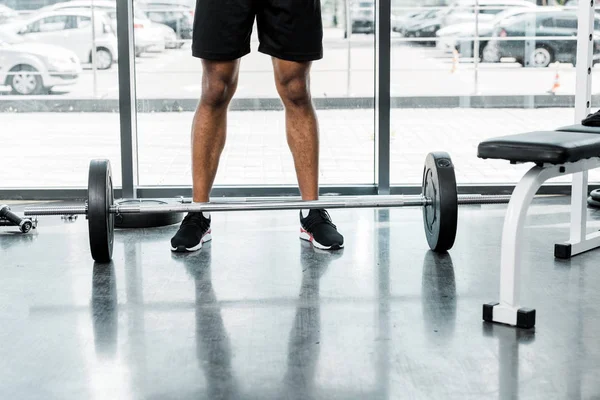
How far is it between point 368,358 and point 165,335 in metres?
0.38

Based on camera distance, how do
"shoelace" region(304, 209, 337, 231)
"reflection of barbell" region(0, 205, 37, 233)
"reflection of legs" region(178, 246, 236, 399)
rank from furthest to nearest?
"reflection of barbell" region(0, 205, 37, 233)
"shoelace" region(304, 209, 337, 231)
"reflection of legs" region(178, 246, 236, 399)

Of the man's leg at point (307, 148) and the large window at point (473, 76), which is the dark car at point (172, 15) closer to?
the large window at point (473, 76)

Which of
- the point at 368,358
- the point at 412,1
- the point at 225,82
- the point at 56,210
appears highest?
the point at 412,1

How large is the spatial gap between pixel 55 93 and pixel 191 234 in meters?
1.12

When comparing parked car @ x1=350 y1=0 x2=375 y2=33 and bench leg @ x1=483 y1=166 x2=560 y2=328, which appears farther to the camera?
parked car @ x1=350 y1=0 x2=375 y2=33

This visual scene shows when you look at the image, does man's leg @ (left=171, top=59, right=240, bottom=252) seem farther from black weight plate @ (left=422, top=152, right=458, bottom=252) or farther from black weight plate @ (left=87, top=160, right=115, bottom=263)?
black weight plate @ (left=422, top=152, right=458, bottom=252)

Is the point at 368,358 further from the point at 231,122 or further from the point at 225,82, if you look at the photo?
the point at 231,122

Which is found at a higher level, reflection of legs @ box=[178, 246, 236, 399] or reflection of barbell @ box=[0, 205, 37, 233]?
reflection of barbell @ box=[0, 205, 37, 233]

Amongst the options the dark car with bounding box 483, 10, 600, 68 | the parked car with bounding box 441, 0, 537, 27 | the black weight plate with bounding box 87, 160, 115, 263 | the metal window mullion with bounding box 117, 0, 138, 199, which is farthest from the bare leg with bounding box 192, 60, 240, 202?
the dark car with bounding box 483, 10, 600, 68

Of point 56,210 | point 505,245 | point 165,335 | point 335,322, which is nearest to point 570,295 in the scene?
point 505,245

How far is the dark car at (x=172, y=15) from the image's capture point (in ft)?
10.1

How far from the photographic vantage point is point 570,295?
1861 millimetres

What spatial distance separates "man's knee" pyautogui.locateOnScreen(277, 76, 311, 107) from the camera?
2285mm

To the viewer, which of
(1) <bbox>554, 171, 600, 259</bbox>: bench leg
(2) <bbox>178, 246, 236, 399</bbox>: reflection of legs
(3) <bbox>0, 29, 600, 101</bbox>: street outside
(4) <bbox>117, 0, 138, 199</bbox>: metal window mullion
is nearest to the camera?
(2) <bbox>178, 246, 236, 399</bbox>: reflection of legs
